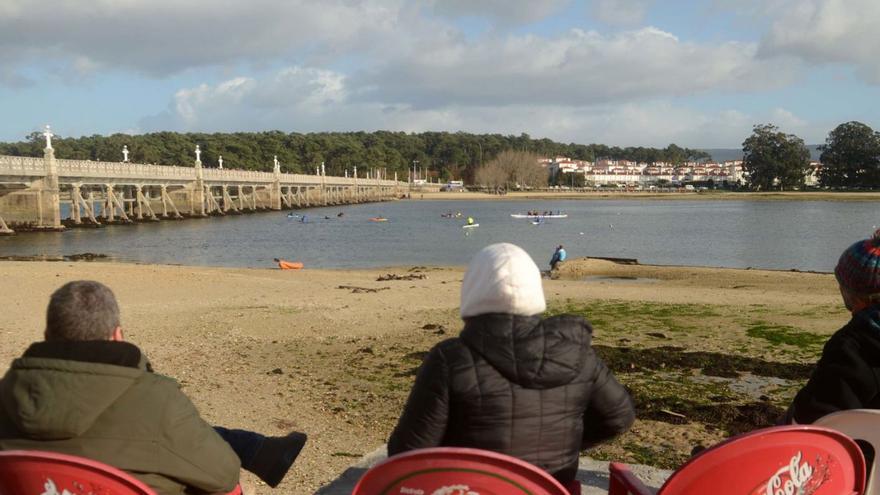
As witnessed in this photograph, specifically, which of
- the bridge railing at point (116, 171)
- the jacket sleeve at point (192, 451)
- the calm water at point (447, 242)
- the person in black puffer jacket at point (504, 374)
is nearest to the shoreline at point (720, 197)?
the calm water at point (447, 242)

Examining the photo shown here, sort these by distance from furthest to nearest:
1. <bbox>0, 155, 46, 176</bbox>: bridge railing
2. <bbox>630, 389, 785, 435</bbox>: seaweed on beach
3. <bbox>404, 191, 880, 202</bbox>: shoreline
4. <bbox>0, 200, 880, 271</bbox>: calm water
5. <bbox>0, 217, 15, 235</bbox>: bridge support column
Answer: <bbox>404, 191, 880, 202</bbox>: shoreline, <bbox>0, 217, 15, 235</bbox>: bridge support column, <bbox>0, 155, 46, 176</bbox>: bridge railing, <bbox>0, 200, 880, 271</bbox>: calm water, <bbox>630, 389, 785, 435</bbox>: seaweed on beach

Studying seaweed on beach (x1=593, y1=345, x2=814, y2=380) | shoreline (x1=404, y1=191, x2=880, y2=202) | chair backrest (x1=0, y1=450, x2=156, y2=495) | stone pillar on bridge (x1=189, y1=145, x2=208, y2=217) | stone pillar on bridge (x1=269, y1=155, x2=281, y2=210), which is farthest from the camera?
A: shoreline (x1=404, y1=191, x2=880, y2=202)

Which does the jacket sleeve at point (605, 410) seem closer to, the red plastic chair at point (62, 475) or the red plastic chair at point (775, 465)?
the red plastic chair at point (775, 465)

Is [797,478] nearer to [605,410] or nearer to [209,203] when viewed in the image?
[605,410]

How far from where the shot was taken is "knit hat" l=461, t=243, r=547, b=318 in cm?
229

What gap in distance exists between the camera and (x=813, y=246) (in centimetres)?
4062

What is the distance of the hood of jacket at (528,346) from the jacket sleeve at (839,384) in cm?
105

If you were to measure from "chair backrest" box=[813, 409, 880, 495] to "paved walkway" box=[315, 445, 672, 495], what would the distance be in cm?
158

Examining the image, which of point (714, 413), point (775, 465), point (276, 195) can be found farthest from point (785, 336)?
point (276, 195)

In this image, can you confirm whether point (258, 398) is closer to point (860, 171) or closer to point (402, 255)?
point (402, 255)

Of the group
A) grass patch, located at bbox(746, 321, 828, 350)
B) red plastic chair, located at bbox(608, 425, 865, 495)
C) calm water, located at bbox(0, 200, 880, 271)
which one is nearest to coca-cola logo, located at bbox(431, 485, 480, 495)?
red plastic chair, located at bbox(608, 425, 865, 495)

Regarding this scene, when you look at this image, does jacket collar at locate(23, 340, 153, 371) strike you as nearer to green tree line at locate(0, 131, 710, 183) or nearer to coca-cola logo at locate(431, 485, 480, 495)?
coca-cola logo at locate(431, 485, 480, 495)

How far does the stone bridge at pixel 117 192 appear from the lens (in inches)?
1922

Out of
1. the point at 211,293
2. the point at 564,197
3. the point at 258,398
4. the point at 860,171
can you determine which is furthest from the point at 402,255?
the point at 860,171
